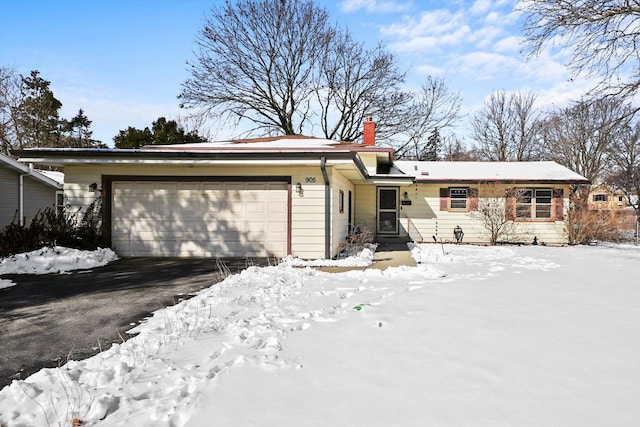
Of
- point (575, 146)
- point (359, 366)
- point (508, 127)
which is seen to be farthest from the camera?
point (508, 127)

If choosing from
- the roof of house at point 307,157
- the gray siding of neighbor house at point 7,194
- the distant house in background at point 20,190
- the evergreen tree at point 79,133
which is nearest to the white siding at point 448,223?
the roof of house at point 307,157

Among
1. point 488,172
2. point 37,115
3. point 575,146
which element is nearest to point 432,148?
point 575,146

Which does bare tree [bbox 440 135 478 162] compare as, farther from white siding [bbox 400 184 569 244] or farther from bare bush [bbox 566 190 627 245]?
white siding [bbox 400 184 569 244]

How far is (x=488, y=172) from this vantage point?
15.5 metres

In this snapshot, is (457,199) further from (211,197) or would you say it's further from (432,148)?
(432,148)

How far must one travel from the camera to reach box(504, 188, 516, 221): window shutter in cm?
1416

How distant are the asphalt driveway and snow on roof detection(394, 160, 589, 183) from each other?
9.79m

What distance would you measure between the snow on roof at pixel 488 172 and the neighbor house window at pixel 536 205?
64cm

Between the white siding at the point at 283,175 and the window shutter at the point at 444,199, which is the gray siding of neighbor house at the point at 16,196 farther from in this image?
the window shutter at the point at 444,199

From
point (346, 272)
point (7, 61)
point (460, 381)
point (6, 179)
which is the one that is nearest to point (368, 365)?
point (460, 381)

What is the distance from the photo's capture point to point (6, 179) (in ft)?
47.6

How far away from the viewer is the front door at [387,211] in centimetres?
1565

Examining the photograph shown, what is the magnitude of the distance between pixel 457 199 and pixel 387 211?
298cm

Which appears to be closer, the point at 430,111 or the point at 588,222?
the point at 588,222
